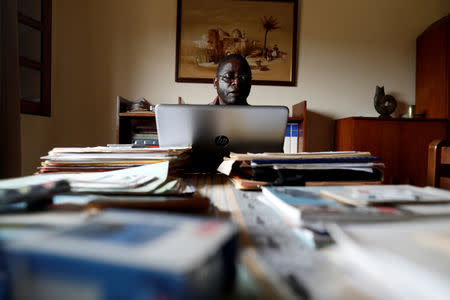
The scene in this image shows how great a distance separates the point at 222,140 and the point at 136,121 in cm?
180

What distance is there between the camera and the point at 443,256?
0.22 meters

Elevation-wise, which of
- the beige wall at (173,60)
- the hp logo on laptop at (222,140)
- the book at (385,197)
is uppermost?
the beige wall at (173,60)

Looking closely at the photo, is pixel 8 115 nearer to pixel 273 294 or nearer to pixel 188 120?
pixel 188 120

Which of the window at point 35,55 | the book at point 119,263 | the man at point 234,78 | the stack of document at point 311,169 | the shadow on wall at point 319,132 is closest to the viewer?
the book at point 119,263

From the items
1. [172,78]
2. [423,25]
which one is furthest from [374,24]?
[172,78]

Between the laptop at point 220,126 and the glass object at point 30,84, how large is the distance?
181 centimetres

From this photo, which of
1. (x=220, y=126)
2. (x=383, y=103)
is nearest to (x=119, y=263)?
(x=220, y=126)

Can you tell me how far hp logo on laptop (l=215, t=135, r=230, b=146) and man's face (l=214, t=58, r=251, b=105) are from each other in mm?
909

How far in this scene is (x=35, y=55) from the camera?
7.31ft

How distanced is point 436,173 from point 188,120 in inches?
30.9

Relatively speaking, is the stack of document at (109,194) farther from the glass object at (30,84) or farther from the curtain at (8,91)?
the glass object at (30,84)

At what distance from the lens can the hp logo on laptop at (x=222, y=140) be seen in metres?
0.86

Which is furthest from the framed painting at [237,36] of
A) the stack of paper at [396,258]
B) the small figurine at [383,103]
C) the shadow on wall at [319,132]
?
the stack of paper at [396,258]

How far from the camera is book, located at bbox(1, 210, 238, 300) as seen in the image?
0.13m
